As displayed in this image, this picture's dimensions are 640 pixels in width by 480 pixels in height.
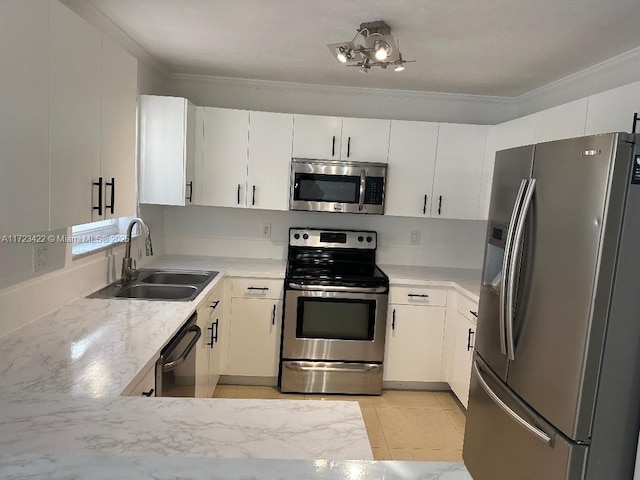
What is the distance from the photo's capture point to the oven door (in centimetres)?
322

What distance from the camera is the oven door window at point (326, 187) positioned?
336cm

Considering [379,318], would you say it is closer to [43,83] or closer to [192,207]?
[192,207]

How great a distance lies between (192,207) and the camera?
374cm

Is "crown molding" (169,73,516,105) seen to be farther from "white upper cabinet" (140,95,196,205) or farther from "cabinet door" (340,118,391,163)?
"white upper cabinet" (140,95,196,205)

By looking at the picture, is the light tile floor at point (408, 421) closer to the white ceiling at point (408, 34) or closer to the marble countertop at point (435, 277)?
the marble countertop at point (435, 277)

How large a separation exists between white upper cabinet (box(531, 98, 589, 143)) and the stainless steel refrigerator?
24.4 inches

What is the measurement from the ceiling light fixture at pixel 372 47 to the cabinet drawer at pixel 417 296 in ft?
5.30

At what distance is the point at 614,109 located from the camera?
6.95 feet

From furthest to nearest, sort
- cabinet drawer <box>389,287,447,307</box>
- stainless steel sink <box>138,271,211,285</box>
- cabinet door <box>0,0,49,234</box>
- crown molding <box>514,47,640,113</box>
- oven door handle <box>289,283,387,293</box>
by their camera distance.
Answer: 1. cabinet drawer <box>389,287,447,307</box>
2. oven door handle <box>289,283,387,293</box>
3. stainless steel sink <box>138,271,211,285</box>
4. crown molding <box>514,47,640,113</box>
5. cabinet door <box>0,0,49,234</box>

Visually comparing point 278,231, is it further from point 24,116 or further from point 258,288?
point 24,116

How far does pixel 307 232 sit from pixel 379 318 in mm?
913

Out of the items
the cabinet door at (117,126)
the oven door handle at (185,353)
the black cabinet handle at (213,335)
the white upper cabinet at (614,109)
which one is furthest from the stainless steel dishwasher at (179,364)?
the white upper cabinet at (614,109)

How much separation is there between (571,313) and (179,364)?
1.54 m

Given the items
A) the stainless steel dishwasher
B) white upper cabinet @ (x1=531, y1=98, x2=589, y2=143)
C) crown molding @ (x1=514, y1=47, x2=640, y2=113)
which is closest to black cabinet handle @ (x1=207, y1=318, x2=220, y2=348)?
the stainless steel dishwasher
